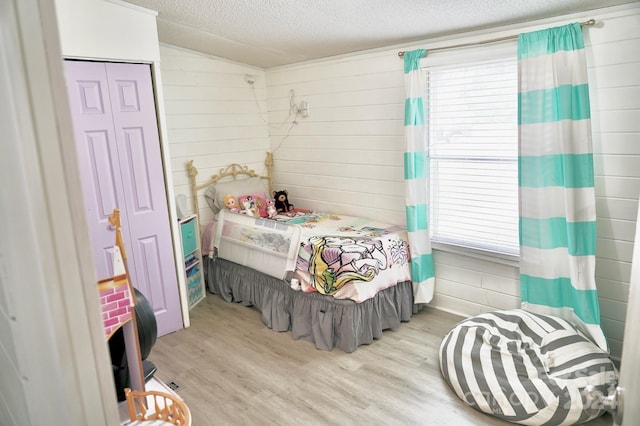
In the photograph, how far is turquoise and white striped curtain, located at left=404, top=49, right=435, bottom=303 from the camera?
10.8ft

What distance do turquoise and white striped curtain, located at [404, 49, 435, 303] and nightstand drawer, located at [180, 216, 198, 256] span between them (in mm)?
1890

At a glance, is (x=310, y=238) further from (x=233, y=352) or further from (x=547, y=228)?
(x=547, y=228)

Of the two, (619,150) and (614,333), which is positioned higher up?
(619,150)

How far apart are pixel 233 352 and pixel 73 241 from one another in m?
2.66

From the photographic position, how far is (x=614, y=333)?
107 inches

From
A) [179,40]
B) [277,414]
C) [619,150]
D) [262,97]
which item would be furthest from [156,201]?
[619,150]

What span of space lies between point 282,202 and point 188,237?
109 centimetres

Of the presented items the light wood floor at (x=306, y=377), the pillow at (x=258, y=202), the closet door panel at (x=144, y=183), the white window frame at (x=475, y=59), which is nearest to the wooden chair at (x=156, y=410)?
the light wood floor at (x=306, y=377)

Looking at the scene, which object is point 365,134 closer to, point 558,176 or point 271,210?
point 271,210

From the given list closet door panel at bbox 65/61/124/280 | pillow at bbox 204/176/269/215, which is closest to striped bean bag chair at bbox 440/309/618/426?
closet door panel at bbox 65/61/124/280

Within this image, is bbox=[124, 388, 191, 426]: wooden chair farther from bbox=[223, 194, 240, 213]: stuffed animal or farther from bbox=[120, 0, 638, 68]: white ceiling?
bbox=[223, 194, 240, 213]: stuffed animal

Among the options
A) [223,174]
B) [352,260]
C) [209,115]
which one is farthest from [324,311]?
[209,115]

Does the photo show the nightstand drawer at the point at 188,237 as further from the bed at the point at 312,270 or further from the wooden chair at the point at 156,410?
the wooden chair at the point at 156,410

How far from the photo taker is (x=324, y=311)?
10.1 ft
